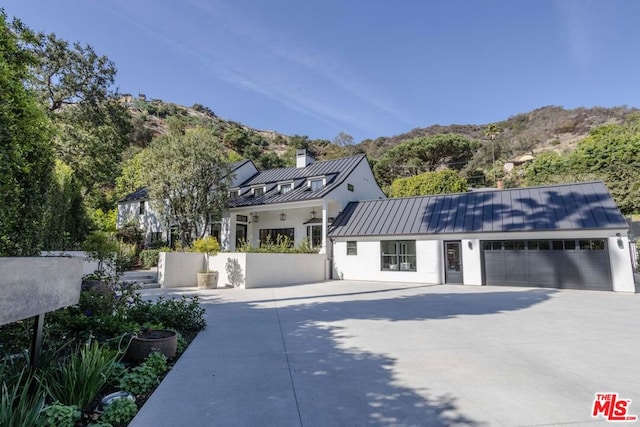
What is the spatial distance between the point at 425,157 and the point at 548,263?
89.0ft

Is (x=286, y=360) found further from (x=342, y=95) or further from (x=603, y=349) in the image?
(x=342, y=95)

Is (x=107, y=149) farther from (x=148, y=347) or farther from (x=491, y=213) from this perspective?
(x=491, y=213)

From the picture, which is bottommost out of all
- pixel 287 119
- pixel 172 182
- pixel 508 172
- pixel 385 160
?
pixel 172 182

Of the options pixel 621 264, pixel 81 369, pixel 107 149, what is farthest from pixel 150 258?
pixel 621 264

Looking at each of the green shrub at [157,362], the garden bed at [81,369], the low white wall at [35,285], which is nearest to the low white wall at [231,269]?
the garden bed at [81,369]

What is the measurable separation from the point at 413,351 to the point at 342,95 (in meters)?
18.7

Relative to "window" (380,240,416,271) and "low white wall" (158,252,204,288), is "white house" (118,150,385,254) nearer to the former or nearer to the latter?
"window" (380,240,416,271)

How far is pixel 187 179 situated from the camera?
51.8 ft

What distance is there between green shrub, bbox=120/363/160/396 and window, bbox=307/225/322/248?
49.1 feet

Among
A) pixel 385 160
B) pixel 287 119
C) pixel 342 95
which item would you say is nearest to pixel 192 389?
pixel 342 95

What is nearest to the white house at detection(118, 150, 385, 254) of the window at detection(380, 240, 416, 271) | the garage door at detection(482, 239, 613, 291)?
the window at detection(380, 240, 416, 271)

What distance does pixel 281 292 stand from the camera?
11125mm

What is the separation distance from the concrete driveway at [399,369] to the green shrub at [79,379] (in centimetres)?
52

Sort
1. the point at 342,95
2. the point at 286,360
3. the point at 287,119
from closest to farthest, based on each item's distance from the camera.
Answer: the point at 286,360 → the point at 342,95 → the point at 287,119
